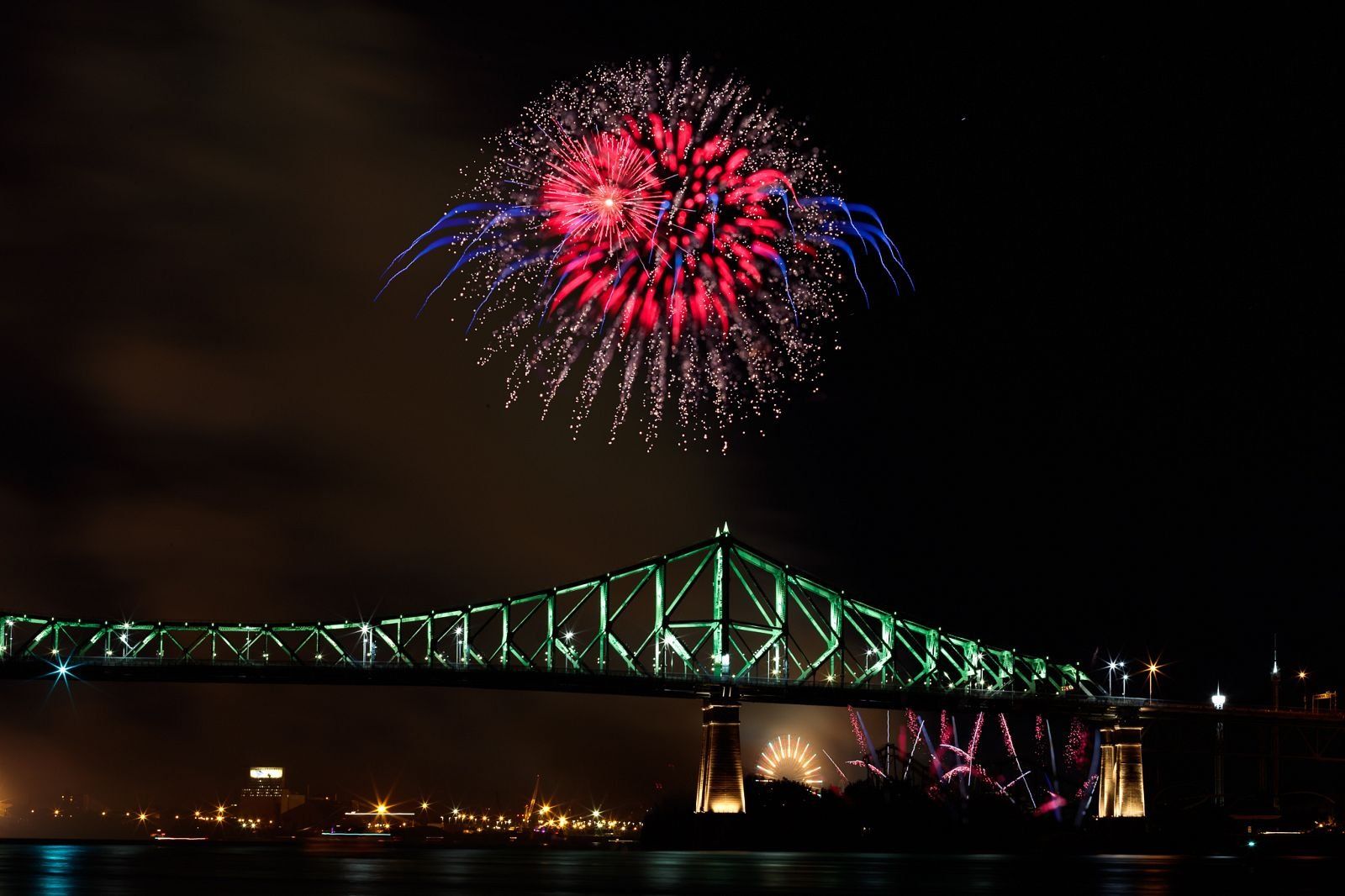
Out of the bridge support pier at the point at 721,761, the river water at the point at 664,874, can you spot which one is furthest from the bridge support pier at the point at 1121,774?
the bridge support pier at the point at 721,761

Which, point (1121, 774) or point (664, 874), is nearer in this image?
point (664, 874)

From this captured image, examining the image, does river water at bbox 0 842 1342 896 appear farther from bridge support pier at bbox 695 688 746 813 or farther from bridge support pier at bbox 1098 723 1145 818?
bridge support pier at bbox 1098 723 1145 818

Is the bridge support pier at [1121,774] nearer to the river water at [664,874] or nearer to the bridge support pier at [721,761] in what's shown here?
the river water at [664,874]

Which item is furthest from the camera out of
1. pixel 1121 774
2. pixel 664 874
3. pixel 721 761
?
pixel 1121 774

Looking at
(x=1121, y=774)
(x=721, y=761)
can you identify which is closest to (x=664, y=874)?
(x=721, y=761)

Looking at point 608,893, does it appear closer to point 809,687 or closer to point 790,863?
point 790,863

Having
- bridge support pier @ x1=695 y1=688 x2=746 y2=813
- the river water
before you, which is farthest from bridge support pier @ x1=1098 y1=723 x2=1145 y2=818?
bridge support pier @ x1=695 y1=688 x2=746 y2=813

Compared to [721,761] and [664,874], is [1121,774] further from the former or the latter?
[664,874]
